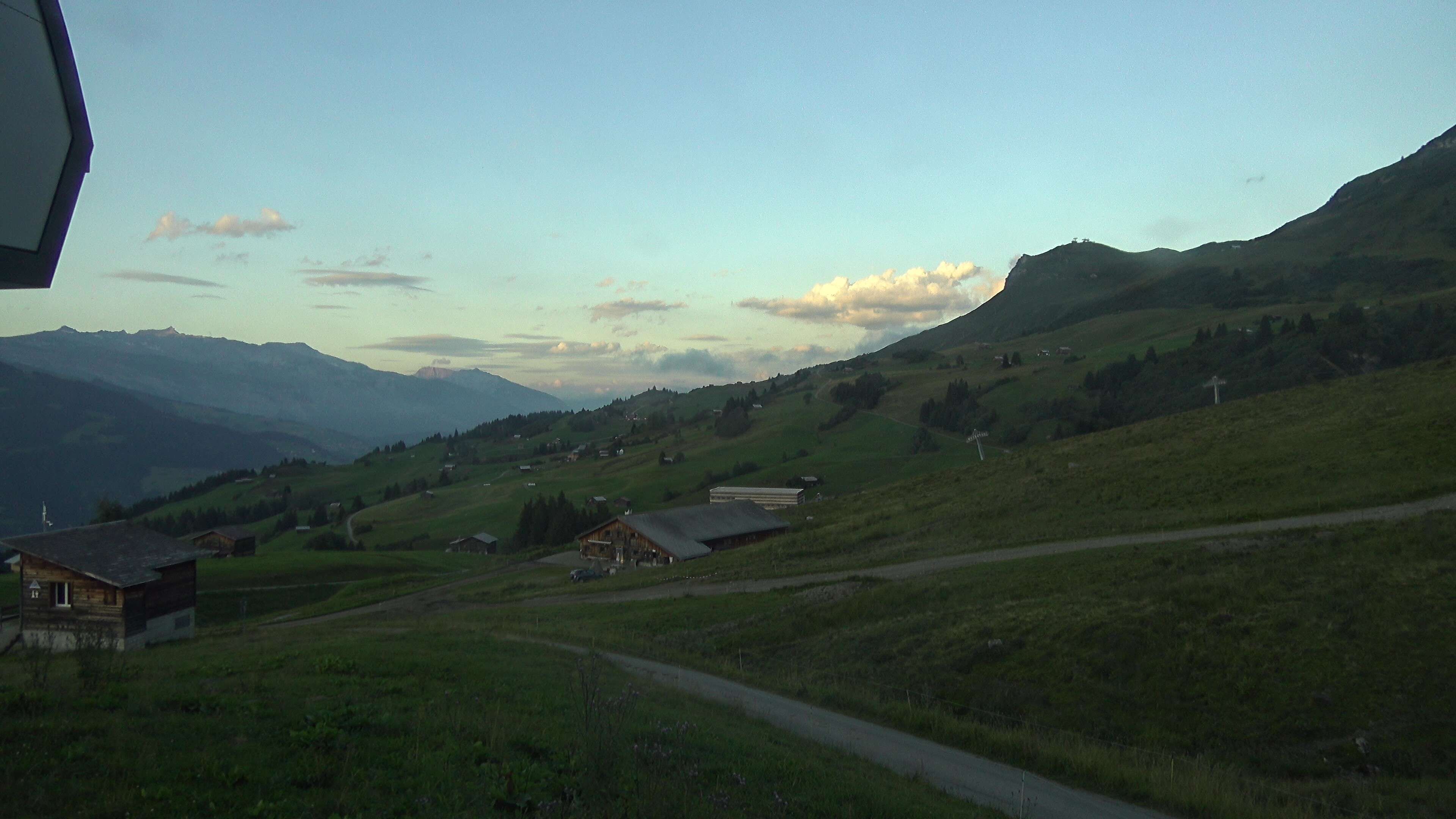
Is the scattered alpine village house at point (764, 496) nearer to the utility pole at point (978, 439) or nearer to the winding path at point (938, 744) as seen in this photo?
the utility pole at point (978, 439)

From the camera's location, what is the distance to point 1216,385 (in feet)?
270

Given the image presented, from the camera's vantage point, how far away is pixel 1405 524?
25578mm

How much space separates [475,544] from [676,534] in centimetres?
5028

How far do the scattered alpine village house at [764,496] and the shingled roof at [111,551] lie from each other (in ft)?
215

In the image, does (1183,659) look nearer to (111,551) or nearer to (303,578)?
(111,551)

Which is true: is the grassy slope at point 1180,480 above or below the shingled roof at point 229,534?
above

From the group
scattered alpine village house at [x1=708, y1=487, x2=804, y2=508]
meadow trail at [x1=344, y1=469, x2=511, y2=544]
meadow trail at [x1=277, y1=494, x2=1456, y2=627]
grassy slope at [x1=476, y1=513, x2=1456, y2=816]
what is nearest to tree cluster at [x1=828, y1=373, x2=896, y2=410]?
scattered alpine village house at [x1=708, y1=487, x2=804, y2=508]

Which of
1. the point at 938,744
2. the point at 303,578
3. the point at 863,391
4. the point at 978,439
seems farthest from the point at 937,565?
the point at 863,391

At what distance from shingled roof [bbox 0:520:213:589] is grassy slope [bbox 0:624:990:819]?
83.4ft

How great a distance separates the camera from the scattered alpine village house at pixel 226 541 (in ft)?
318

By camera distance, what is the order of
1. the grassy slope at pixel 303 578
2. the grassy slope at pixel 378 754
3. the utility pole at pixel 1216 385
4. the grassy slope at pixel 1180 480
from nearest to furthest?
the grassy slope at pixel 378 754 < the grassy slope at pixel 1180 480 < the grassy slope at pixel 303 578 < the utility pole at pixel 1216 385

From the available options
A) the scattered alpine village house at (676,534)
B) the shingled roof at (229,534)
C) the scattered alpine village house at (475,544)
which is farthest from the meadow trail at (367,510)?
the scattered alpine village house at (676,534)

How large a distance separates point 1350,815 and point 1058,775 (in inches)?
169

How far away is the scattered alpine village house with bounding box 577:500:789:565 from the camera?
68875 millimetres
